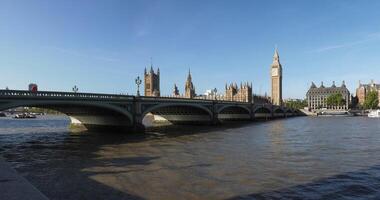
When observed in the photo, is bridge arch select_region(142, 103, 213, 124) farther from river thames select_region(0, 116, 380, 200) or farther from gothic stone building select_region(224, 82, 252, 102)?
gothic stone building select_region(224, 82, 252, 102)

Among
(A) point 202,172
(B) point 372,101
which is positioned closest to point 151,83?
(B) point 372,101

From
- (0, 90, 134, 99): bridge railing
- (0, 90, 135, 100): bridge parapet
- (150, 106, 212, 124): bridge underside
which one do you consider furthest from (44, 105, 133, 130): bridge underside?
(150, 106, 212, 124): bridge underside

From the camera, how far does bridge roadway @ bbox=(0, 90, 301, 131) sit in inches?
1572

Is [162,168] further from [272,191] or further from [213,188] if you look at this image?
[272,191]

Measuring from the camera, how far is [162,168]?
2383cm

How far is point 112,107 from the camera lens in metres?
49.8

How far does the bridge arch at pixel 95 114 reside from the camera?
153 feet

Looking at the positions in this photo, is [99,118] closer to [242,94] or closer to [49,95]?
[49,95]

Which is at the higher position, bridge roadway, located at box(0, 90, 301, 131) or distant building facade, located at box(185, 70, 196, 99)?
distant building facade, located at box(185, 70, 196, 99)

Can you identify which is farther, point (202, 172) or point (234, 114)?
point (234, 114)

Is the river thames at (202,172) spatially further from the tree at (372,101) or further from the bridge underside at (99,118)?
the tree at (372,101)

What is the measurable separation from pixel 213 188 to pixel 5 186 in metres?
9.37

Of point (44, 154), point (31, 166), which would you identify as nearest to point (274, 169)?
point (31, 166)

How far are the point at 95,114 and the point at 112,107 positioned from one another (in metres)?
10.9
